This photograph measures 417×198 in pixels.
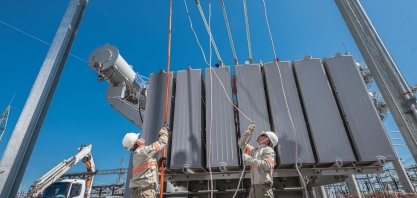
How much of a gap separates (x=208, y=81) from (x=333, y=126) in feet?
9.27

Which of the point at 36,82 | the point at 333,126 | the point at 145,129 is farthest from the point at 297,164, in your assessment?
the point at 36,82

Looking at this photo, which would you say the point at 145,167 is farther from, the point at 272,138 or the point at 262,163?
the point at 272,138

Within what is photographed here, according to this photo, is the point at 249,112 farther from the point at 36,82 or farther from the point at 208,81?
the point at 36,82

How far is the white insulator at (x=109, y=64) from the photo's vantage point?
8.35 m

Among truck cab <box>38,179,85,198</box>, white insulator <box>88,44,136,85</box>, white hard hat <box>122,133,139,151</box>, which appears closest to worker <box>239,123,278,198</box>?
white hard hat <box>122,133,139,151</box>

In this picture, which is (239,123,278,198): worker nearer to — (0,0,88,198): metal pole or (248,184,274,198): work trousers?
(248,184,274,198): work trousers

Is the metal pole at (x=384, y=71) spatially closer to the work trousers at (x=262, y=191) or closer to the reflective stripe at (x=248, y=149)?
the work trousers at (x=262, y=191)

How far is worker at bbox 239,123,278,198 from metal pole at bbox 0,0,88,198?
9.67 ft

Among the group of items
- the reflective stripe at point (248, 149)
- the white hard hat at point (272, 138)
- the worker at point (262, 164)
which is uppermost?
the white hard hat at point (272, 138)

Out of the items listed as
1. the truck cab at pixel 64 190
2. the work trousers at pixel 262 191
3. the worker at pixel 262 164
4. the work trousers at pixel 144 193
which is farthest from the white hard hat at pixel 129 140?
the truck cab at pixel 64 190

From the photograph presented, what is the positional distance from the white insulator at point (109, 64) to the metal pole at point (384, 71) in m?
7.74

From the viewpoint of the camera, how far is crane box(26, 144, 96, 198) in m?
10.7

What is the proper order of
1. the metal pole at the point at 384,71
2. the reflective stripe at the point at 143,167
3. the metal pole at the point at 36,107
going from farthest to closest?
1. the reflective stripe at the point at 143,167
2. the metal pole at the point at 384,71
3. the metal pole at the point at 36,107

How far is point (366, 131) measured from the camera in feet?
13.1
